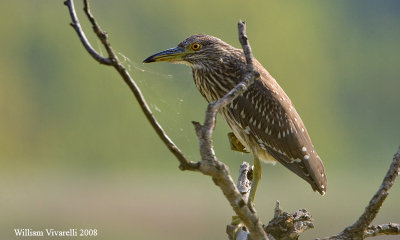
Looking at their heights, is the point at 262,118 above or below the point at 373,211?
above

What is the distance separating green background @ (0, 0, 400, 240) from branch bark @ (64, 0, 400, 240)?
1686 inches

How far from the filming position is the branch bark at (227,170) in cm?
367

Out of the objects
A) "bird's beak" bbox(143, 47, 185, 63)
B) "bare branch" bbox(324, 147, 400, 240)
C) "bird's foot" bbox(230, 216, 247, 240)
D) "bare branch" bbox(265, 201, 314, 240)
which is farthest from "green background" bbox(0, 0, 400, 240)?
"bare branch" bbox(324, 147, 400, 240)

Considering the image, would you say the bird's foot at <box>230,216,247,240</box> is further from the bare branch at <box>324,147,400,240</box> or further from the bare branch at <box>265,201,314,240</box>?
the bare branch at <box>324,147,400,240</box>

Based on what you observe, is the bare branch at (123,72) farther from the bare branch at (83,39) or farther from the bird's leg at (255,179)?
the bird's leg at (255,179)

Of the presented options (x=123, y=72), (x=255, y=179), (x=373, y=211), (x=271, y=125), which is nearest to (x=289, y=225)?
(x=373, y=211)

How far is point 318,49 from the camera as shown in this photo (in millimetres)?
79312

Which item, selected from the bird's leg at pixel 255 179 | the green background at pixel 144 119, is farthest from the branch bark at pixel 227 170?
the green background at pixel 144 119

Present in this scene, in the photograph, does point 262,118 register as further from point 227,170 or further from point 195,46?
point 227,170

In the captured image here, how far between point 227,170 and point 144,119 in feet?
198

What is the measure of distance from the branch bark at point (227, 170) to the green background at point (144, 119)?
141 feet

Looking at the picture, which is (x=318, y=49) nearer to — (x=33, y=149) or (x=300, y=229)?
(x=33, y=149)

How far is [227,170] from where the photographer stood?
3.92 metres

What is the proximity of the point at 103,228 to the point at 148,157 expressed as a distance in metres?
21.6
